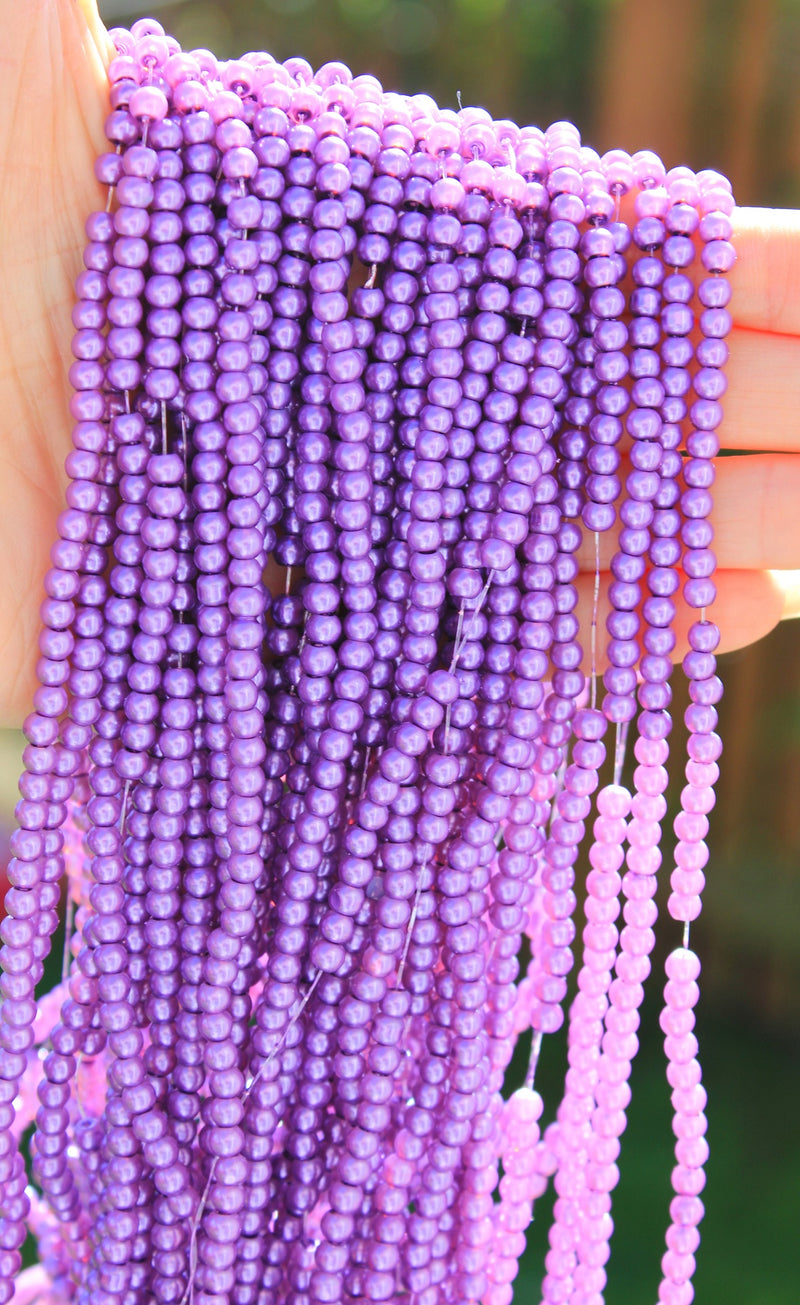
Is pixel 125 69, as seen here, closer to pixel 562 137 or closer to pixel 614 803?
pixel 562 137

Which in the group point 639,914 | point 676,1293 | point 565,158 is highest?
point 565,158

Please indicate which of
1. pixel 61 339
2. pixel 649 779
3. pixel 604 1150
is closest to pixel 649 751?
pixel 649 779

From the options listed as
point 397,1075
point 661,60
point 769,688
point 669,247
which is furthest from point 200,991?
point 661,60

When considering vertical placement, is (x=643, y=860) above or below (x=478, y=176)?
below

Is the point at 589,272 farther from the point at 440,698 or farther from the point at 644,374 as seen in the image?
the point at 440,698

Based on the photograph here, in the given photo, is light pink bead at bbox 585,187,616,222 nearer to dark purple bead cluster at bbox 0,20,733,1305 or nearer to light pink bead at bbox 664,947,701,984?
dark purple bead cluster at bbox 0,20,733,1305

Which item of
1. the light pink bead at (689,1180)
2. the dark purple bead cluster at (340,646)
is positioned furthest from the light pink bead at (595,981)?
the light pink bead at (689,1180)

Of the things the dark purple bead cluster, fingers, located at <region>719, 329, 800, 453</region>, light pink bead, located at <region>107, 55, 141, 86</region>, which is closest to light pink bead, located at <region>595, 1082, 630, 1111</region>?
the dark purple bead cluster
